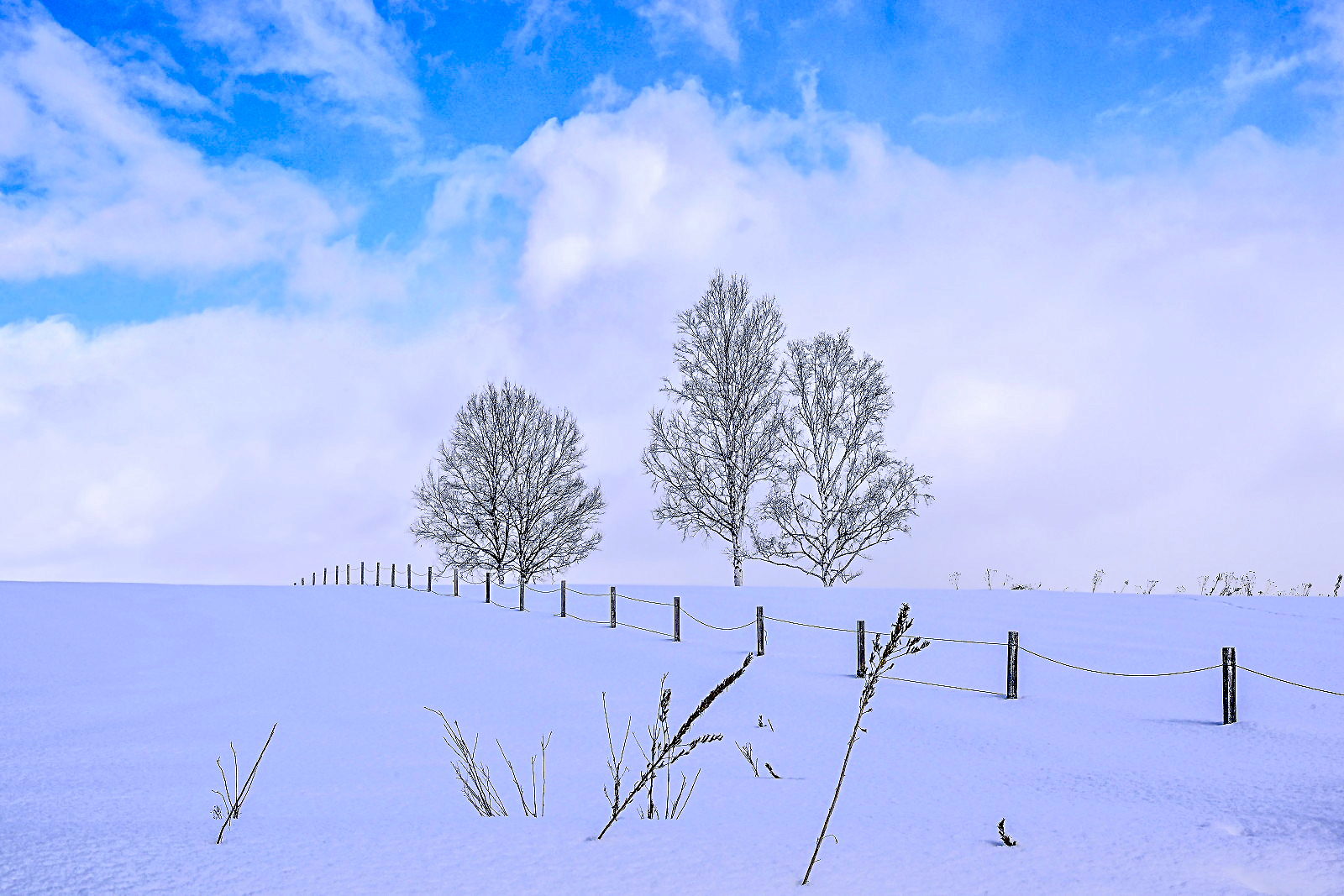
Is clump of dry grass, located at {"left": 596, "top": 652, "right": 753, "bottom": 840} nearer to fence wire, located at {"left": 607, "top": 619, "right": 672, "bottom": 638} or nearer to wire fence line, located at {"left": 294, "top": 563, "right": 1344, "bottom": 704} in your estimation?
wire fence line, located at {"left": 294, "top": 563, "right": 1344, "bottom": 704}

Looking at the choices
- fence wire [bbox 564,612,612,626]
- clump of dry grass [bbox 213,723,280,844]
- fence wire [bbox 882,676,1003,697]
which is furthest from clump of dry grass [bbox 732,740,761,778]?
fence wire [bbox 564,612,612,626]

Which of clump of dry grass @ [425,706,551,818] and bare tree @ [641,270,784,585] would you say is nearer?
clump of dry grass @ [425,706,551,818]

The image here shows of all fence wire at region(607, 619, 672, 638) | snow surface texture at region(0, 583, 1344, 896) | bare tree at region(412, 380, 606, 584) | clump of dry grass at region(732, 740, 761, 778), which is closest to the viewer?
snow surface texture at region(0, 583, 1344, 896)

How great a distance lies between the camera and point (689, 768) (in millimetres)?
5602

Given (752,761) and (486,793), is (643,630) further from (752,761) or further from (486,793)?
(486,793)

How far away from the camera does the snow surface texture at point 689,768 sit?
3.14m

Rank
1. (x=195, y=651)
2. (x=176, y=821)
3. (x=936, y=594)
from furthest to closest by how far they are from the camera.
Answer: (x=936, y=594) → (x=195, y=651) → (x=176, y=821)

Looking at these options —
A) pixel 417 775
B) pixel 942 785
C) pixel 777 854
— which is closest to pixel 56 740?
pixel 417 775

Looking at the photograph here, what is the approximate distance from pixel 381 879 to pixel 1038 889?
2230 millimetres

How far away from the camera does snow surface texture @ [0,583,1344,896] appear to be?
3137mm

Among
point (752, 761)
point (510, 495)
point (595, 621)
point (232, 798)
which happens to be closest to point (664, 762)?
point (752, 761)

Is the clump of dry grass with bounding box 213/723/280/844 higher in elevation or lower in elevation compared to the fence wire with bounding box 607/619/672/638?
higher

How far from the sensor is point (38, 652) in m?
11.2

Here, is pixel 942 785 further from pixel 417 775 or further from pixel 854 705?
pixel 854 705
